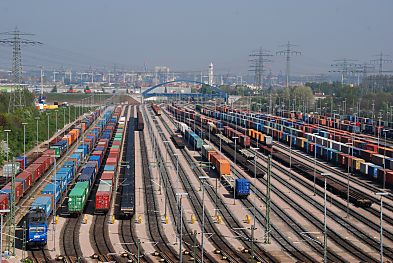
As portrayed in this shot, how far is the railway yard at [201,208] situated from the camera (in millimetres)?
23562

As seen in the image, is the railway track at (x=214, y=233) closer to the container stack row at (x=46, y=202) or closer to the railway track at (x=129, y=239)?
the railway track at (x=129, y=239)

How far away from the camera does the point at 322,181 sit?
39.0 meters

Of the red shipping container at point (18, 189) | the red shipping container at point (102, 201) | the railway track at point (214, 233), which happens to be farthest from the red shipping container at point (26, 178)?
the railway track at point (214, 233)

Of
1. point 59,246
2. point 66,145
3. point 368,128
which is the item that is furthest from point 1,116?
point 368,128

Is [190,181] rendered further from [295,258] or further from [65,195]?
[295,258]

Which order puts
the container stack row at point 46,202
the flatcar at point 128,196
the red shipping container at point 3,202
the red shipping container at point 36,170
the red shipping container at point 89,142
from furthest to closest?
the red shipping container at point 89,142 → the red shipping container at point 36,170 → the flatcar at point 128,196 → the red shipping container at point 3,202 → the container stack row at point 46,202

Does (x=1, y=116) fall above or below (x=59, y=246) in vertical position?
above

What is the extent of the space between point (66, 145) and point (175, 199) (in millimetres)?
18986

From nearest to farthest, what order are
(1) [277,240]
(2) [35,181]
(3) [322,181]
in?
(1) [277,240], (2) [35,181], (3) [322,181]

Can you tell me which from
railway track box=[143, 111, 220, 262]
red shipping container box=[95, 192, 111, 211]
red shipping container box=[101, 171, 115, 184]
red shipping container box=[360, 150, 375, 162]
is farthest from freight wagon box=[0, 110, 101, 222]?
red shipping container box=[360, 150, 375, 162]

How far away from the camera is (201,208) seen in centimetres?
3225

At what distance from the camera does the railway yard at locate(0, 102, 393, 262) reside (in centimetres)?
2356

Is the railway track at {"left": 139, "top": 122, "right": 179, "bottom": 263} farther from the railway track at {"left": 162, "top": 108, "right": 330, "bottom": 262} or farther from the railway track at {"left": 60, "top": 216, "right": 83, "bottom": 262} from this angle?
the railway track at {"left": 162, "top": 108, "right": 330, "bottom": 262}

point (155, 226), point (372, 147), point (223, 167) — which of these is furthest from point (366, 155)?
point (155, 226)
